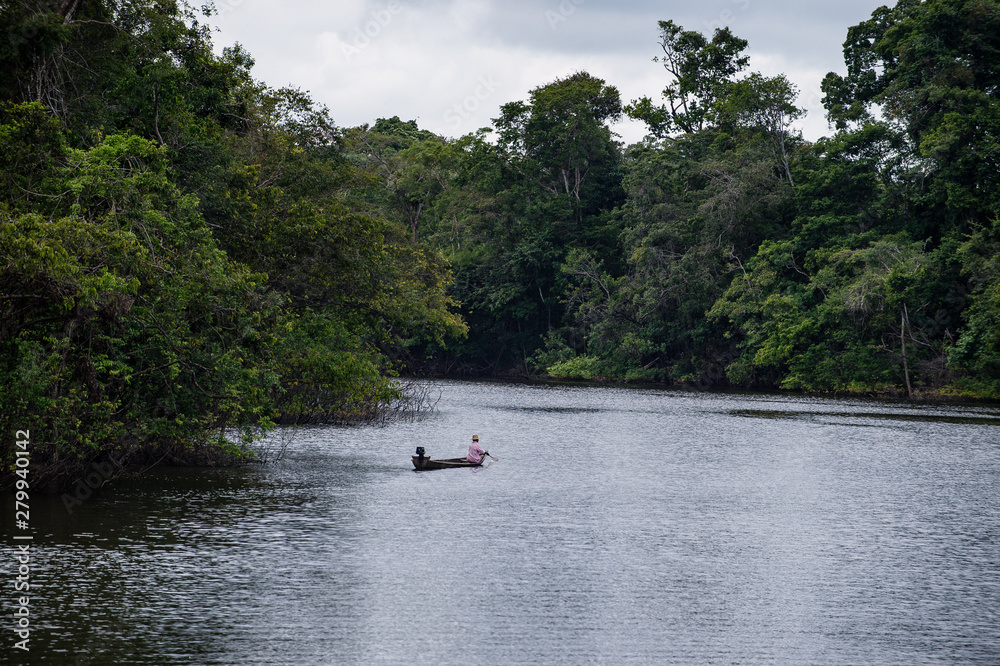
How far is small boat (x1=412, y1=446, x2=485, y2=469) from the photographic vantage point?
78.6ft

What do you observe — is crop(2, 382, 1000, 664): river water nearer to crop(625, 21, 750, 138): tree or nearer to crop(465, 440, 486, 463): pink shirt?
crop(465, 440, 486, 463): pink shirt

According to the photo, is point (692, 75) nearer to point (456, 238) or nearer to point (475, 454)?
point (456, 238)

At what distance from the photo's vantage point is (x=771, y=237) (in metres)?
61.3

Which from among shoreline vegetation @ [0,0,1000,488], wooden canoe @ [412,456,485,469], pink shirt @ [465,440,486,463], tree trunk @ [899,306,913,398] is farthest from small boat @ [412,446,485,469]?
tree trunk @ [899,306,913,398]

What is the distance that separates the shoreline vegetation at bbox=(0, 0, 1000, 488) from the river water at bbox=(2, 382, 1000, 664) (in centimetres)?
316

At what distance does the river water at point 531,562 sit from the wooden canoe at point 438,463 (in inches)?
8.7

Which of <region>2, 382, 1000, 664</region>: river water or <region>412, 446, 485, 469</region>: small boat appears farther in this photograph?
<region>412, 446, 485, 469</region>: small boat

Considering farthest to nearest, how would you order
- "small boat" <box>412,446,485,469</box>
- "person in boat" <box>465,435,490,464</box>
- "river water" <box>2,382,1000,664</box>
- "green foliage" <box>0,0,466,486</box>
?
"person in boat" <box>465,435,490,464</box> → "small boat" <box>412,446,485,469</box> → "green foliage" <box>0,0,466,486</box> → "river water" <box>2,382,1000,664</box>

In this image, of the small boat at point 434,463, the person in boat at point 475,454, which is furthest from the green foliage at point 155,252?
the person in boat at point 475,454

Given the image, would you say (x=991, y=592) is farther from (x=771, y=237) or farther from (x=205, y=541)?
(x=771, y=237)

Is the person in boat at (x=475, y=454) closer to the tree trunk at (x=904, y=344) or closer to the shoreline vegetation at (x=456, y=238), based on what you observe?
the shoreline vegetation at (x=456, y=238)

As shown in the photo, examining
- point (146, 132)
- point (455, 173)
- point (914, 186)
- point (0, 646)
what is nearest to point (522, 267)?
point (455, 173)

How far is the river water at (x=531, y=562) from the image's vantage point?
11.4 meters

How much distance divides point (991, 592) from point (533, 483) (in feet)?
36.3
